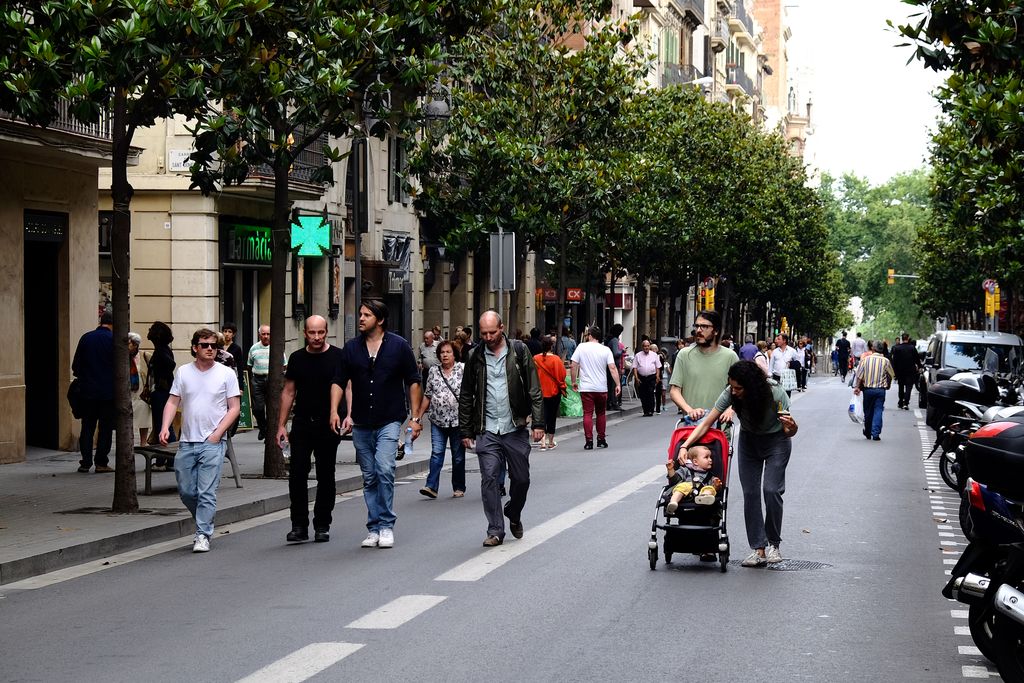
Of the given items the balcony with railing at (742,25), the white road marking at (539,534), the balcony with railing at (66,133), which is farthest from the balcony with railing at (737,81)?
the white road marking at (539,534)

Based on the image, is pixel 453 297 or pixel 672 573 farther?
pixel 453 297

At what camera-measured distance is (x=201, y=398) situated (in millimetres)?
12320

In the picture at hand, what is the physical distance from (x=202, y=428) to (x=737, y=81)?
85.9 metres

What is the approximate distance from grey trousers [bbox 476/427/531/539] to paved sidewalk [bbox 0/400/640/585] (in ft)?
9.14

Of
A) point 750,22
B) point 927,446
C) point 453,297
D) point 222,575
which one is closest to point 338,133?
point 222,575

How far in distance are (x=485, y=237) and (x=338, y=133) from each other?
17.6 meters

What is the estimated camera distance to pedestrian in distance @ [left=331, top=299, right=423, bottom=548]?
12.3 meters

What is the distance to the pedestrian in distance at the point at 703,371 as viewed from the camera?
11.7 m

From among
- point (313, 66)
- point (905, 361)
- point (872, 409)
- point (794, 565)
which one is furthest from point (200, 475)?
point (905, 361)

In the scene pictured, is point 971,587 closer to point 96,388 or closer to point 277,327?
point 277,327

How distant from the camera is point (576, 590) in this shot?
10.1 m

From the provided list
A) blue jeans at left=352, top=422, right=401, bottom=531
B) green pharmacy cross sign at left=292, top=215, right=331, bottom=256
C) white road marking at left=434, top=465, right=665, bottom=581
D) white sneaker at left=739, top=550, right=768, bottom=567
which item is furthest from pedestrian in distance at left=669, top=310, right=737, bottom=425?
green pharmacy cross sign at left=292, top=215, right=331, bottom=256

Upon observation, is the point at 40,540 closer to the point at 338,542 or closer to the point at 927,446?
the point at 338,542

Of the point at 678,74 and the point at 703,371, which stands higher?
the point at 678,74
